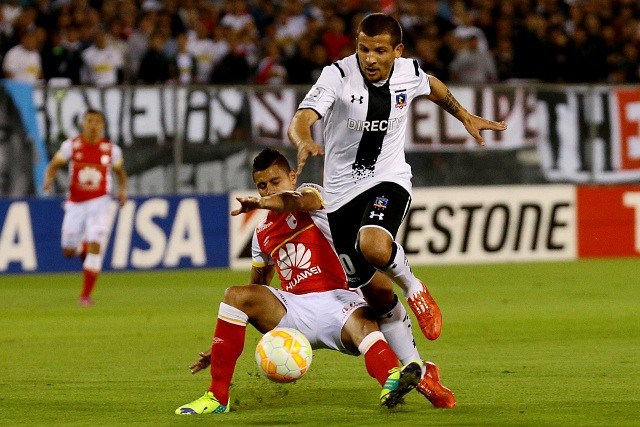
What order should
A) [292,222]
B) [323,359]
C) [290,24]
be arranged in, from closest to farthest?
1. [292,222]
2. [323,359]
3. [290,24]

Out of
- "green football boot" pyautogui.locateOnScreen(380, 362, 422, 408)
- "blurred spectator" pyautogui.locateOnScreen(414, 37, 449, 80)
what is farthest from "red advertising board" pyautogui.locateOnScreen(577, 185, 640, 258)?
"green football boot" pyautogui.locateOnScreen(380, 362, 422, 408)

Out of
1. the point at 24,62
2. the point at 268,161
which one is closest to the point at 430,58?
the point at 24,62

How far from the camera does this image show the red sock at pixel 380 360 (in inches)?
258

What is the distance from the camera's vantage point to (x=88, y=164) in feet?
46.2

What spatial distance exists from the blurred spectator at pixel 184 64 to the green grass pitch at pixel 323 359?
10.1 feet

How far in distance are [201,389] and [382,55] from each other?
2272 millimetres

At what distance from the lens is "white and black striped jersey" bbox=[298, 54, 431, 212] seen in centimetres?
712

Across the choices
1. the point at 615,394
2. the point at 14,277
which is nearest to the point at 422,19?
the point at 14,277

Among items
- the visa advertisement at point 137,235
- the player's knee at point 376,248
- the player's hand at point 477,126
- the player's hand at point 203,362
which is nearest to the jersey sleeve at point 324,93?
the player's knee at point 376,248

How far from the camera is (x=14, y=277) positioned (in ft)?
52.2

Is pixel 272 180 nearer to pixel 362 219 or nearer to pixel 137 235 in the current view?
pixel 362 219

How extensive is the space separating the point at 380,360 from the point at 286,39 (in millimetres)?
12595

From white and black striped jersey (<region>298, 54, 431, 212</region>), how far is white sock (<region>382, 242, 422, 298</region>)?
486 millimetres

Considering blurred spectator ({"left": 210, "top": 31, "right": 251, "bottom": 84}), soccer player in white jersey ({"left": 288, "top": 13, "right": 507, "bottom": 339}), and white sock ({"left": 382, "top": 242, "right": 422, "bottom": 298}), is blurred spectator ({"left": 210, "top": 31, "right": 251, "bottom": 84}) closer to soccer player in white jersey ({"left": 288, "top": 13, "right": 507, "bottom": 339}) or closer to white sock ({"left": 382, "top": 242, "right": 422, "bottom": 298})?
soccer player in white jersey ({"left": 288, "top": 13, "right": 507, "bottom": 339})
